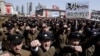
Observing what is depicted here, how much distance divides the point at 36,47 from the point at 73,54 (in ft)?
2.58

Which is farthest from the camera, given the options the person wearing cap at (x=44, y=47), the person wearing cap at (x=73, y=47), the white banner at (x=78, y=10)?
the white banner at (x=78, y=10)

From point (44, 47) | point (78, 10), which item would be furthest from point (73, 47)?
point (78, 10)

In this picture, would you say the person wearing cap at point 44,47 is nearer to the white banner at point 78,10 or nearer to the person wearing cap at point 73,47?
the person wearing cap at point 73,47

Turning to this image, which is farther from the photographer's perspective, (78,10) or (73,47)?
(78,10)

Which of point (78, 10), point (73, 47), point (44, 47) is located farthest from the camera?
point (78, 10)

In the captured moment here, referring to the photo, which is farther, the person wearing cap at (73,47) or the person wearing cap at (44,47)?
the person wearing cap at (44,47)

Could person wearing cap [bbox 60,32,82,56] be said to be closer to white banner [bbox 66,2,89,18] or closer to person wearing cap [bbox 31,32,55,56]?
person wearing cap [bbox 31,32,55,56]

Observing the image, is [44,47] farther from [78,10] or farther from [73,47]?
[78,10]

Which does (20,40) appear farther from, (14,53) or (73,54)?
(73,54)

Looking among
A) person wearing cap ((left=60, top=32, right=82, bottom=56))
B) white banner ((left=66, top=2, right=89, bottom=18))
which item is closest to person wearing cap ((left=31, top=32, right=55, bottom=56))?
person wearing cap ((left=60, top=32, right=82, bottom=56))

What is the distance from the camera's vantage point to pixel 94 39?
22.9 ft

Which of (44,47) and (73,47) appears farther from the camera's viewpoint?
(44,47)

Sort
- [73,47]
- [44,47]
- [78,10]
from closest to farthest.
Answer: [73,47] < [44,47] < [78,10]

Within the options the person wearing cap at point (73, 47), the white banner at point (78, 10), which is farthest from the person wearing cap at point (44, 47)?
the white banner at point (78, 10)
